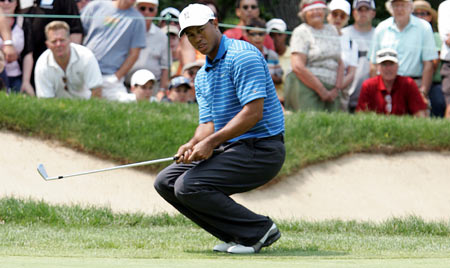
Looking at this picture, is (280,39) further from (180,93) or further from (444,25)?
(444,25)

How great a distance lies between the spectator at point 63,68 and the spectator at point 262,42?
89.5 inches

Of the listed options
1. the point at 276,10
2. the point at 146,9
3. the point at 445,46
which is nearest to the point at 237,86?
the point at 146,9

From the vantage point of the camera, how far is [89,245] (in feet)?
22.8

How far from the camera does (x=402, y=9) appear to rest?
12.1 metres

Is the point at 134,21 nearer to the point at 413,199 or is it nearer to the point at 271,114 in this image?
the point at 413,199

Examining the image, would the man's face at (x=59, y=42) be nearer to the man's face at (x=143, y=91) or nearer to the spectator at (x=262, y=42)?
the man's face at (x=143, y=91)

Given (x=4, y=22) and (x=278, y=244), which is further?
(x=4, y=22)

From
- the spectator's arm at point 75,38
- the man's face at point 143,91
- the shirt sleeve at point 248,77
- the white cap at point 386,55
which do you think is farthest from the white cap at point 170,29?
the shirt sleeve at point 248,77

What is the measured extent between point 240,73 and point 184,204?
3.64 feet

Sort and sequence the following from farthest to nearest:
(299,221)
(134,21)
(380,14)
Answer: (380,14) → (134,21) → (299,221)

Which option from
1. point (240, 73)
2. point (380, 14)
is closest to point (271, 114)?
point (240, 73)

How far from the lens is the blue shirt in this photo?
40.0ft

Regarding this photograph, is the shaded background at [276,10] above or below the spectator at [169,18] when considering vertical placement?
below

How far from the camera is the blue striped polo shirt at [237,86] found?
6.36 m
